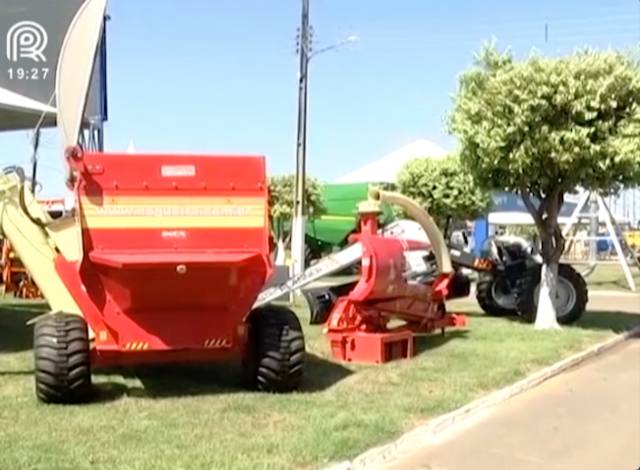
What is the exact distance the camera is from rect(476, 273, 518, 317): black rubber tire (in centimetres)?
1697

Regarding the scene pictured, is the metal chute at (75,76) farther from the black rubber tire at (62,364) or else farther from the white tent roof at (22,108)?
the black rubber tire at (62,364)

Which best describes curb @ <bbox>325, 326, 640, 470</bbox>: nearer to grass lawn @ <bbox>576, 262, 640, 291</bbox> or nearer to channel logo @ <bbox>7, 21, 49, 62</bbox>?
channel logo @ <bbox>7, 21, 49, 62</bbox>

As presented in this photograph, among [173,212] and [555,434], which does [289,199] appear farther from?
[555,434]

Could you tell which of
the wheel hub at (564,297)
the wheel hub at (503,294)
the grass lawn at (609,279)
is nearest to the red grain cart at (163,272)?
the wheel hub at (564,297)

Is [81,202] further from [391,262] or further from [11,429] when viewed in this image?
[391,262]

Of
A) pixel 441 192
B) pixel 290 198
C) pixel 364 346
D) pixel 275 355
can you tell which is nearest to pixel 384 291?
pixel 364 346

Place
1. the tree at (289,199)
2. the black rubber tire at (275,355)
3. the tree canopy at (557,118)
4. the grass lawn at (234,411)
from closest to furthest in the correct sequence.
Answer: the grass lawn at (234,411), the black rubber tire at (275,355), the tree canopy at (557,118), the tree at (289,199)

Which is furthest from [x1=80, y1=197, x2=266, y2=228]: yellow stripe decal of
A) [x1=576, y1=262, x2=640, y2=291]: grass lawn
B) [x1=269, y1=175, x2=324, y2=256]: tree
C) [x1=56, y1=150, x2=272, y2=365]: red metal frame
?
[x1=269, y1=175, x2=324, y2=256]: tree

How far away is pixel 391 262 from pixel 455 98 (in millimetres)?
4025

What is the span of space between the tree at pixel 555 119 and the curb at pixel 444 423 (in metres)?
2.95

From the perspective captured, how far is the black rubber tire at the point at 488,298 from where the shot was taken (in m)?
17.0

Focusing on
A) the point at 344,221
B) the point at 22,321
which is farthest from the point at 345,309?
the point at 344,221

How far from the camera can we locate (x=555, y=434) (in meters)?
8.03

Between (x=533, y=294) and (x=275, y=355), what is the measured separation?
8202 millimetres
